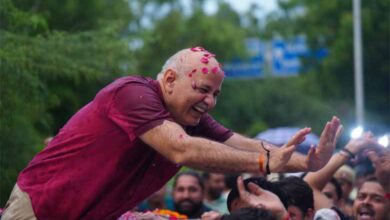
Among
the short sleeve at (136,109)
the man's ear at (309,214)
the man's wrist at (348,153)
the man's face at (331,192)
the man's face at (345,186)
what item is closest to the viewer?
the short sleeve at (136,109)

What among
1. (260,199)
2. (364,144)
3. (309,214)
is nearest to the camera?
(260,199)

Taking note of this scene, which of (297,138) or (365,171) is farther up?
(297,138)

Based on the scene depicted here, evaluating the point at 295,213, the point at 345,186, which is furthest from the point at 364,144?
the point at 345,186

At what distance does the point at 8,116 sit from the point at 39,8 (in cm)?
356

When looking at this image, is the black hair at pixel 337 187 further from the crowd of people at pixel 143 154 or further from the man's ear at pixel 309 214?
the crowd of people at pixel 143 154

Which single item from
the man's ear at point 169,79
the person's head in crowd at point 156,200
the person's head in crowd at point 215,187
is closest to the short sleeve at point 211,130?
the man's ear at point 169,79

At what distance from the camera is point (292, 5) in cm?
3450

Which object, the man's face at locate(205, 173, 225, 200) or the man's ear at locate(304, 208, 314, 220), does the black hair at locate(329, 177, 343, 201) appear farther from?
the man's face at locate(205, 173, 225, 200)

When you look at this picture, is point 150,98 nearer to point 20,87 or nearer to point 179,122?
point 179,122

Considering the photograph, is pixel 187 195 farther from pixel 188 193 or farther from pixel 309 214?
pixel 309 214

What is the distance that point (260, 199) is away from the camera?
223 inches

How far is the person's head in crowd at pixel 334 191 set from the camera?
9288mm

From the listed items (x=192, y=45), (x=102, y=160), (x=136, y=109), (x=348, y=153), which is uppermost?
(x=136, y=109)

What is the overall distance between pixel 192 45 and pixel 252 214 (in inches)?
1005
